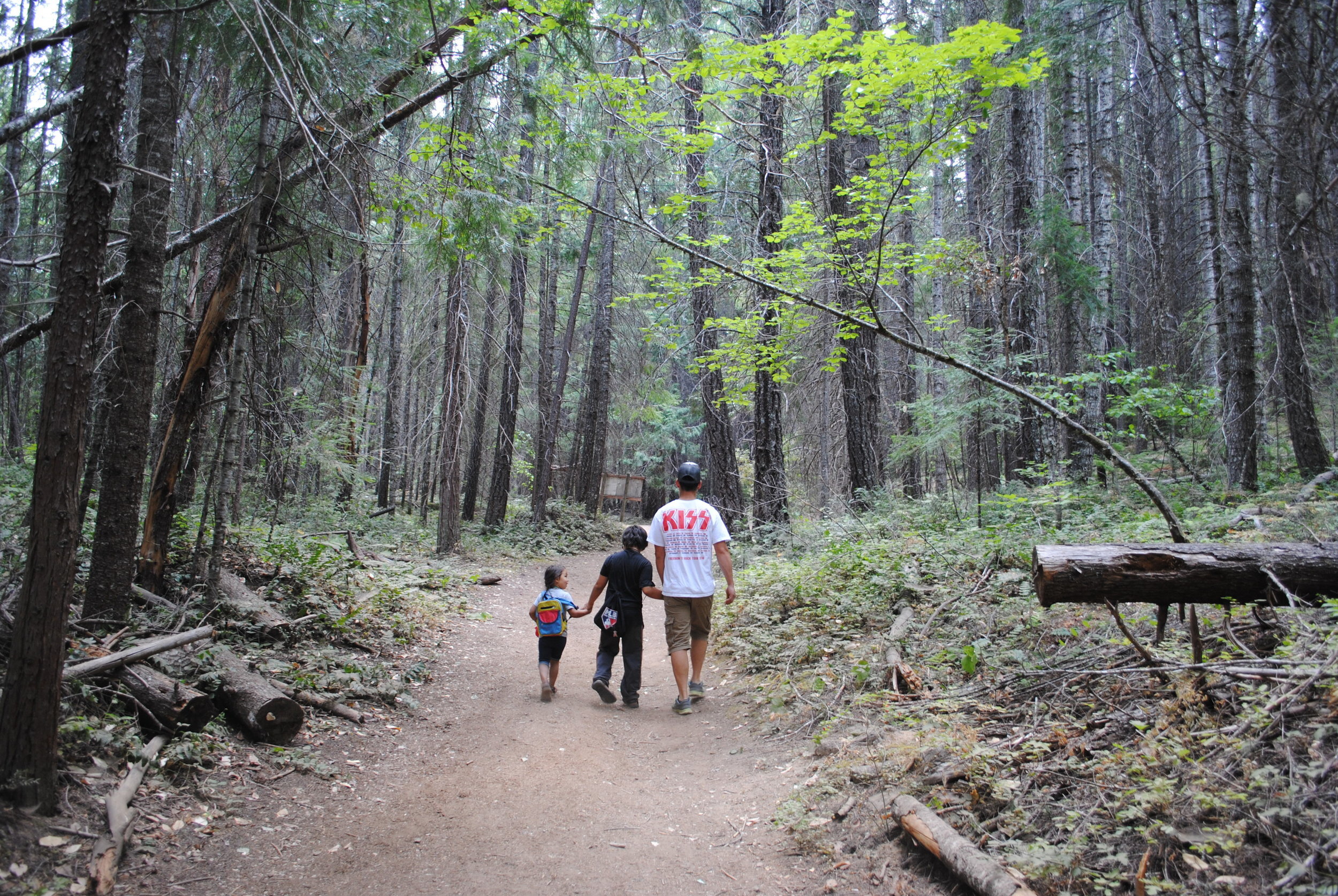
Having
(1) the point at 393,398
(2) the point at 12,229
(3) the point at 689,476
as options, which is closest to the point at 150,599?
(3) the point at 689,476

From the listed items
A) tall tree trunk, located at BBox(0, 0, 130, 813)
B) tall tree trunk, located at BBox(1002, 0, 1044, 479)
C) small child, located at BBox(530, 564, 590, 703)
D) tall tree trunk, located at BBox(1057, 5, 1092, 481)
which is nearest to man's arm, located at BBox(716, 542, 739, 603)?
small child, located at BBox(530, 564, 590, 703)

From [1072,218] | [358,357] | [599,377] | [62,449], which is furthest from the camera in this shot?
[599,377]

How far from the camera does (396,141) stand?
35.0ft

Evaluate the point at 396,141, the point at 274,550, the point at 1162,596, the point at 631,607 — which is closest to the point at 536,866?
the point at 631,607

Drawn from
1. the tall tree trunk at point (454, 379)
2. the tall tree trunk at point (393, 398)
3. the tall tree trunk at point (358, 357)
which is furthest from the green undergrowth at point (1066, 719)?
the tall tree trunk at point (393, 398)

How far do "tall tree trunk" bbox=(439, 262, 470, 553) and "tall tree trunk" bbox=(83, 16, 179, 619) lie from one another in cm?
642

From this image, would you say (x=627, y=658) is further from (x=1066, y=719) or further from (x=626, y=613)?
(x=1066, y=719)

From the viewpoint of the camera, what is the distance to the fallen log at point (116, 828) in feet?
10.3

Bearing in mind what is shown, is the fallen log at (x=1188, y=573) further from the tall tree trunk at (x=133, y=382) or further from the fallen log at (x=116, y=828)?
the tall tree trunk at (x=133, y=382)

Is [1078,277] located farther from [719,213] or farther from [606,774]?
[606,774]

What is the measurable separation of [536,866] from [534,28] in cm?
681

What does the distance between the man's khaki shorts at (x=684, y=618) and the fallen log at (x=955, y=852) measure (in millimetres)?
2890

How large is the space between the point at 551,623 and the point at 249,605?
9.10 feet

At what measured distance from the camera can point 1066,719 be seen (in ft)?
12.5
